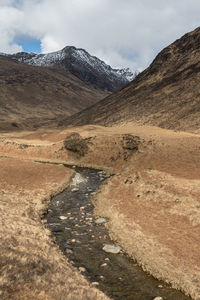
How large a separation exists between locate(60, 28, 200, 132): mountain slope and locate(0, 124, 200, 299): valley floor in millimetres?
22337

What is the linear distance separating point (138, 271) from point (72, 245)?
15.6 ft

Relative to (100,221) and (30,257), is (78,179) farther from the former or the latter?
(30,257)

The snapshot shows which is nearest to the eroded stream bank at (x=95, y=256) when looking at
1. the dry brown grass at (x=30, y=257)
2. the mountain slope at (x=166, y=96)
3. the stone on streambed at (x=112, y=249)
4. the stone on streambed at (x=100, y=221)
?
the stone on streambed at (x=100, y=221)

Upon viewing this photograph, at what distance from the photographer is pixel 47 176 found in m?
31.5

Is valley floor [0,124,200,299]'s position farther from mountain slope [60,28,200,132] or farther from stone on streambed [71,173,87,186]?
mountain slope [60,28,200,132]

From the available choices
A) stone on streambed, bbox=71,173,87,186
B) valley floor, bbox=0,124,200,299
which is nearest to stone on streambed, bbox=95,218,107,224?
valley floor, bbox=0,124,200,299

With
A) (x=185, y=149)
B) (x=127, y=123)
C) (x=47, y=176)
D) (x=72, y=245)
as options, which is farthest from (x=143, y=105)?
(x=72, y=245)

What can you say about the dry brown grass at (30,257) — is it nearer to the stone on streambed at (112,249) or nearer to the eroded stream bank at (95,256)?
the eroded stream bank at (95,256)

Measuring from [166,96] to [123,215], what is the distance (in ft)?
215

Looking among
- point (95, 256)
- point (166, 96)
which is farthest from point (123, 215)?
point (166, 96)

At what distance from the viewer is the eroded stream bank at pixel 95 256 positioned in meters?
12.0

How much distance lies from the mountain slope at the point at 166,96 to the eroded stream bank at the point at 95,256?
40236 millimetres

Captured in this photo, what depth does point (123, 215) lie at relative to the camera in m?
20.0

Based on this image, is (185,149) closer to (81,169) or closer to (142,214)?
(81,169)
